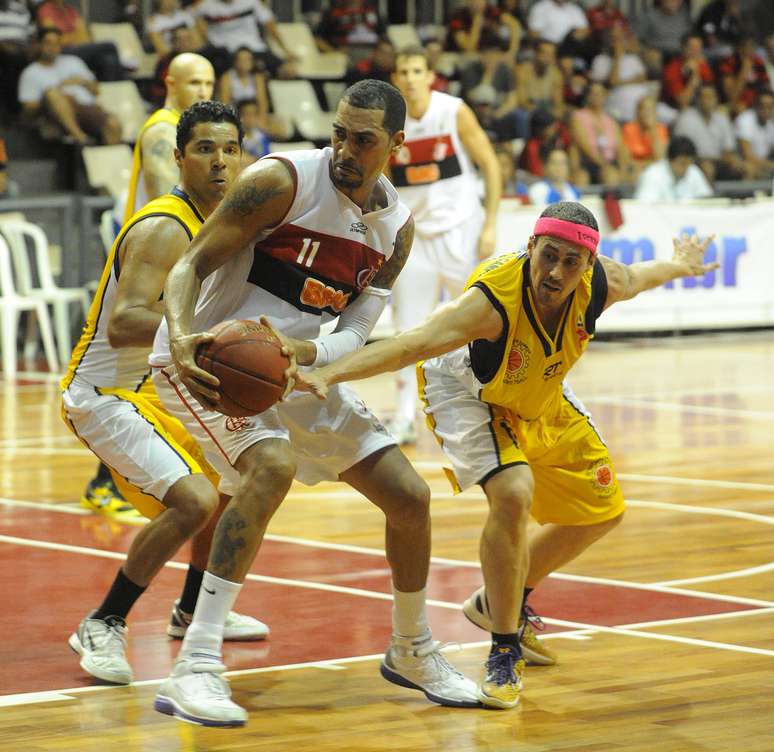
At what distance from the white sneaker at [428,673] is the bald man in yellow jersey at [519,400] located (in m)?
0.08

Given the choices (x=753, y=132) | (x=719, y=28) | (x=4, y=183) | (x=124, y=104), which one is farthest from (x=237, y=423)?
(x=719, y=28)

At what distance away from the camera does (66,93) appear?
49.5ft

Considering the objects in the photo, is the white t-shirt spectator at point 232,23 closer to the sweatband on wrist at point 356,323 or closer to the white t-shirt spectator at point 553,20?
the white t-shirt spectator at point 553,20

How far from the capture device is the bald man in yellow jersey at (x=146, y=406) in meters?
5.09

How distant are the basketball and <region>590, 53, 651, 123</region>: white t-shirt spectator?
14.9m

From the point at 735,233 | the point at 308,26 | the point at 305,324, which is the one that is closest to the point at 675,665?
the point at 305,324

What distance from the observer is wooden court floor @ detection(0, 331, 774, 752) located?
14.6 ft

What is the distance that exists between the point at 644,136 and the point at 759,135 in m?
1.67

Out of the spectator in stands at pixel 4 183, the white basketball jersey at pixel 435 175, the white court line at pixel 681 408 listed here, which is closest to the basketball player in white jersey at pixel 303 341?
the white basketball jersey at pixel 435 175

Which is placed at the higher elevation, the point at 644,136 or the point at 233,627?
the point at 644,136

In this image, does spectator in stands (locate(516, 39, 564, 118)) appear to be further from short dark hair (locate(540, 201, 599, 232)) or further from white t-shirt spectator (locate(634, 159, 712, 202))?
short dark hair (locate(540, 201, 599, 232))

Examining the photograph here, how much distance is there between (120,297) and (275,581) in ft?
5.30

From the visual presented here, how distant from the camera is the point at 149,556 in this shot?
5.11 metres

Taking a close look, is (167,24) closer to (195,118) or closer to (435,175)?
(435,175)
